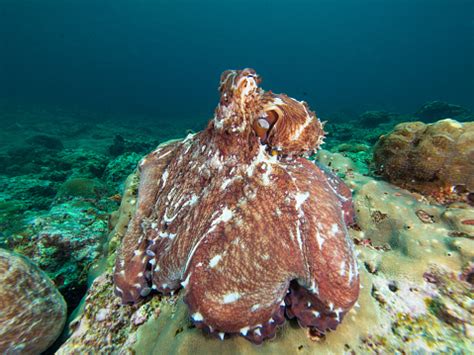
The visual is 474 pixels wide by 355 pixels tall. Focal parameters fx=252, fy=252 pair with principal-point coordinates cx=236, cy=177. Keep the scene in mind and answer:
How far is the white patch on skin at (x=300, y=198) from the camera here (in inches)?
79.4

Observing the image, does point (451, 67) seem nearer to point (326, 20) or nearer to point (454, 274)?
point (326, 20)

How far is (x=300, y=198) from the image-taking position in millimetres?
2041

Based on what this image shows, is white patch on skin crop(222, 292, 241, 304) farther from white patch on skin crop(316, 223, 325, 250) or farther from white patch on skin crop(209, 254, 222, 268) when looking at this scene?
white patch on skin crop(316, 223, 325, 250)

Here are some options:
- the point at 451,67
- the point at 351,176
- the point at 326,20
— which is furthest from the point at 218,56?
the point at 351,176

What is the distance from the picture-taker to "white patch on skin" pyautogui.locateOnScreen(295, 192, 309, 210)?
6.61ft

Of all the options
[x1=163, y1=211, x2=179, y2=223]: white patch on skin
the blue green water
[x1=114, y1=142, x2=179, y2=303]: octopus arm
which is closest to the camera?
[x1=163, y1=211, x2=179, y2=223]: white patch on skin

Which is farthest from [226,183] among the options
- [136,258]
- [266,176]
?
[136,258]

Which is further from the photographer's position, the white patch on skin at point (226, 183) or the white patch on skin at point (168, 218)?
the white patch on skin at point (168, 218)

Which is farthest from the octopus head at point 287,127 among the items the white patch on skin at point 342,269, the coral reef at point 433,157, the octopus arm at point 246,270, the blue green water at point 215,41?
the blue green water at point 215,41

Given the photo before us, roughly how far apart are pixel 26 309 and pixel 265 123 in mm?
3288

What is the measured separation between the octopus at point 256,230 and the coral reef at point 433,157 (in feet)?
6.11

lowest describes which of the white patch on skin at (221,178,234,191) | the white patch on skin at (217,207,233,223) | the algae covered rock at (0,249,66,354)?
the algae covered rock at (0,249,66,354)

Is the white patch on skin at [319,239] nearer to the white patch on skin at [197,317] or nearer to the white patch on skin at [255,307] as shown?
the white patch on skin at [255,307]

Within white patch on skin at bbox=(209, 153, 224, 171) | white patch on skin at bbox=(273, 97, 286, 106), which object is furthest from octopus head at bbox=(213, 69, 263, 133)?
white patch on skin at bbox=(209, 153, 224, 171)
